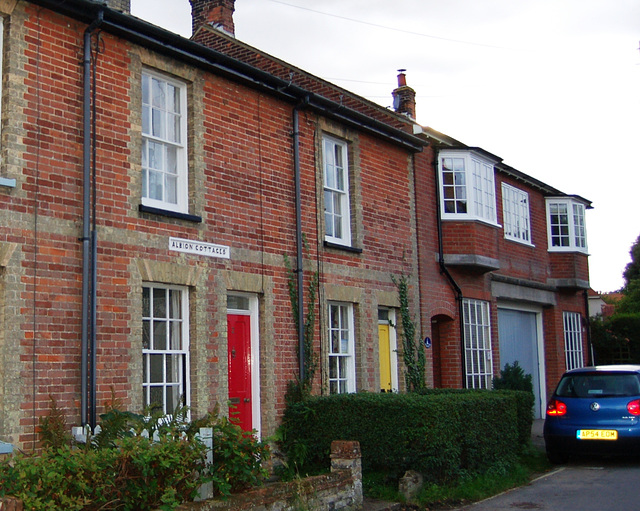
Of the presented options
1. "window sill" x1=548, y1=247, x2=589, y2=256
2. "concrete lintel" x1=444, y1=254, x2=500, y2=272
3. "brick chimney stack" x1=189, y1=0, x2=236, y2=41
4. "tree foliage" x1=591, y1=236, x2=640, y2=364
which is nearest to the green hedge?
"concrete lintel" x1=444, y1=254, x2=500, y2=272

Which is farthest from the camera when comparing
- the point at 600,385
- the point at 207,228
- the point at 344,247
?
the point at 344,247

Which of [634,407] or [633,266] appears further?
[633,266]

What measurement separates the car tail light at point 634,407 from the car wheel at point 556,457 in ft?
4.64

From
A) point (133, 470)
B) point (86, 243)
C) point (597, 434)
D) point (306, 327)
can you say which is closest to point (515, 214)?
point (597, 434)

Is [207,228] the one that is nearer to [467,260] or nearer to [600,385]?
[600,385]

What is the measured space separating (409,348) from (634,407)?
4.39 meters

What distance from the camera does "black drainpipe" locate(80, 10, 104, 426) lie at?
955 cm

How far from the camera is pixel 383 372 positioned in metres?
15.4

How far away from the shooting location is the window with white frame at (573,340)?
2333cm

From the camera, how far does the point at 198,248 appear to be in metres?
11.4

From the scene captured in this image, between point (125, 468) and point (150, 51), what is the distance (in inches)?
244

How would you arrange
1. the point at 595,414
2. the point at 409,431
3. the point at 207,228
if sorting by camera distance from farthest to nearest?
the point at 595,414 → the point at 207,228 → the point at 409,431

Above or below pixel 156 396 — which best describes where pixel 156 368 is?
above

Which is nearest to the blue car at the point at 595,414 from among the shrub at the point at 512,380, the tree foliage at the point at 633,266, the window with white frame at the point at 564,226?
the shrub at the point at 512,380
